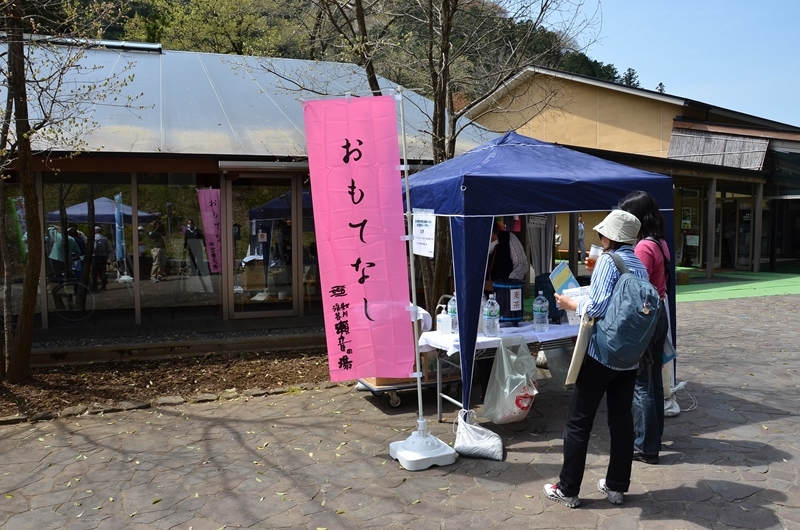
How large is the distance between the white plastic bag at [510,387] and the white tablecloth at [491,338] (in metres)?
0.14

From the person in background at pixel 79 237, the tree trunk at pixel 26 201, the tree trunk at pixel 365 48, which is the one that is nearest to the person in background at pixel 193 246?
the person in background at pixel 79 237

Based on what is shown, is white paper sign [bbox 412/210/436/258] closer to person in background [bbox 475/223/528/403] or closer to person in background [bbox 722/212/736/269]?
person in background [bbox 475/223/528/403]

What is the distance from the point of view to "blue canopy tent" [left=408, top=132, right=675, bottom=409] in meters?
4.94

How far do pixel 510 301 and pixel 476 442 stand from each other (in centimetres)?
153

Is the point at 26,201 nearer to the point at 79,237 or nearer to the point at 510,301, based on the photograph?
the point at 79,237

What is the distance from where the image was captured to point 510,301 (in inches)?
230

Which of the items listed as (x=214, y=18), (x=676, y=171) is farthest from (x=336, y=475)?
(x=214, y=18)

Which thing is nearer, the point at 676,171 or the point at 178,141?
the point at 178,141

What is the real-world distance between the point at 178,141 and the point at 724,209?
57.6ft

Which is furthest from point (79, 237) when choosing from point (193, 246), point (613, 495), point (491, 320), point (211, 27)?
point (211, 27)

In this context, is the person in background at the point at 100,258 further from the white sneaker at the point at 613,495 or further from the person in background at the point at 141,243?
the white sneaker at the point at 613,495

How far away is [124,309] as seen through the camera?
407 inches

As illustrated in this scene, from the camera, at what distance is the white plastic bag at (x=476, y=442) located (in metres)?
4.75

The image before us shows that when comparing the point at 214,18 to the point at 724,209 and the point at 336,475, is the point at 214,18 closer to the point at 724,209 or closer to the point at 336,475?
the point at 724,209
